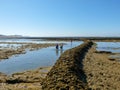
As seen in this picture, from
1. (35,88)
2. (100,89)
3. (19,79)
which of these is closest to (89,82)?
(100,89)

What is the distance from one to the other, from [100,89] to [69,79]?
2013 mm

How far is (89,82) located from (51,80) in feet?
9.39

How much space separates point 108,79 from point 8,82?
24.4 ft

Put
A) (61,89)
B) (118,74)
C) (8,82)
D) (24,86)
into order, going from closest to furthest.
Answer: (61,89) → (24,86) → (8,82) → (118,74)

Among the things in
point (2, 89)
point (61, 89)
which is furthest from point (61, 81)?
point (2, 89)

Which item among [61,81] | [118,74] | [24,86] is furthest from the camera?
[118,74]

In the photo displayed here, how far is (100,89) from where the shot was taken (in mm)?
14562

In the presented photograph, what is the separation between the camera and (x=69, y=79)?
577 inches

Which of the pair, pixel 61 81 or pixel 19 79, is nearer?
pixel 61 81

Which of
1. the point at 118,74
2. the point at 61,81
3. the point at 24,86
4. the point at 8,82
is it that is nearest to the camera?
the point at 61,81

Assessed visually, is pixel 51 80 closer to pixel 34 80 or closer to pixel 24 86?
pixel 24 86

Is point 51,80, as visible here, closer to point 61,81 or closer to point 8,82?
point 61,81

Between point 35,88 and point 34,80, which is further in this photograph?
point 34,80

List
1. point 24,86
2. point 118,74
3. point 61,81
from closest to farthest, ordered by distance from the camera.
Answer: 1. point 61,81
2. point 24,86
3. point 118,74
